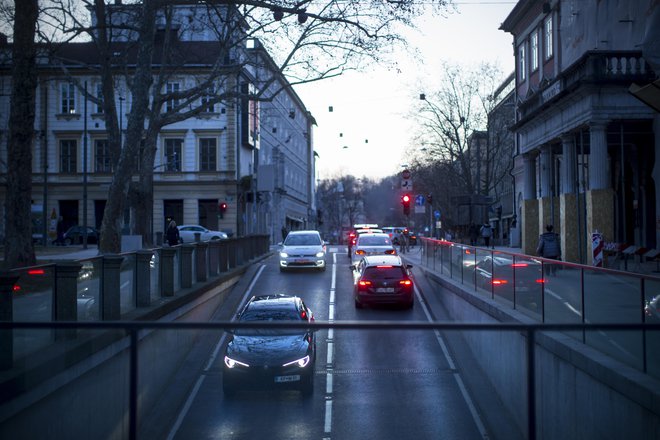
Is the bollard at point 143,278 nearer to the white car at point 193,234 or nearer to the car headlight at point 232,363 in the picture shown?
the car headlight at point 232,363

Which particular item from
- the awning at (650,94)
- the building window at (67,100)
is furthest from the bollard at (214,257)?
the building window at (67,100)

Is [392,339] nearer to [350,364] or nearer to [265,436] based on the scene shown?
[350,364]

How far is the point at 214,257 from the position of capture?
24.6 m

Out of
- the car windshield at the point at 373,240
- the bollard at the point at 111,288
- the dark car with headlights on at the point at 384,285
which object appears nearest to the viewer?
the bollard at the point at 111,288

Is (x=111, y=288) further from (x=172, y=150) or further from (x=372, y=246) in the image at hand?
(x=172, y=150)

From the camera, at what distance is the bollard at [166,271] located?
17.0 metres

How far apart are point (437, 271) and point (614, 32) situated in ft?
36.6

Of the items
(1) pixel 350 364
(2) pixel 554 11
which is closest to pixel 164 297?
(1) pixel 350 364

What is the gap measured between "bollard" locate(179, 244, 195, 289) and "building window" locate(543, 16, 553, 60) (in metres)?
22.1

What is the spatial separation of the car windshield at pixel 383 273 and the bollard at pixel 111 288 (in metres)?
9.68

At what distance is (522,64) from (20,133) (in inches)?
1190

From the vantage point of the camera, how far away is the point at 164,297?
666 inches

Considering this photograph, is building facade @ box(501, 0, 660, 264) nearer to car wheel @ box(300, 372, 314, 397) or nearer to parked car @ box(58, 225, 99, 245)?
car wheel @ box(300, 372, 314, 397)

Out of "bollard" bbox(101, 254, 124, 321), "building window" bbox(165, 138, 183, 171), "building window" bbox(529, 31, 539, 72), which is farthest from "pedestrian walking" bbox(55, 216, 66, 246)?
"bollard" bbox(101, 254, 124, 321)
